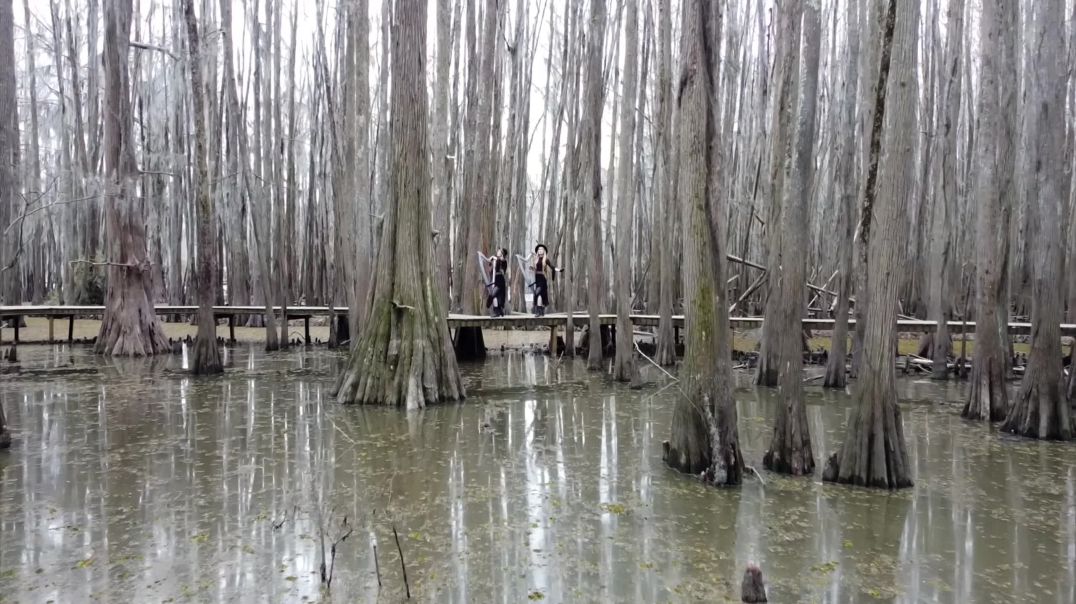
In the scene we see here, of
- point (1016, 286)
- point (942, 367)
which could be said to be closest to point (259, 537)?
point (942, 367)

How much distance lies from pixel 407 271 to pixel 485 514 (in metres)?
3.56

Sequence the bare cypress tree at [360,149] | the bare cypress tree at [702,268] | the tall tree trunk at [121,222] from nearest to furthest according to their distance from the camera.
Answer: the bare cypress tree at [702,268] → the bare cypress tree at [360,149] → the tall tree trunk at [121,222]

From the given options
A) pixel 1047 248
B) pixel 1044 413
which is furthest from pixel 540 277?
pixel 1044 413

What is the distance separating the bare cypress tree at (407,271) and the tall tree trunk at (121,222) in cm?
526

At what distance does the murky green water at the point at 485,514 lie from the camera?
2533 millimetres

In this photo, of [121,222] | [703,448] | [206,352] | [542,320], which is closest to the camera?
[703,448]

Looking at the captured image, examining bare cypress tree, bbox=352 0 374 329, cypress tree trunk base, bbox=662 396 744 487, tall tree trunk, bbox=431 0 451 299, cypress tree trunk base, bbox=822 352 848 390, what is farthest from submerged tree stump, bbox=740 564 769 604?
tall tree trunk, bbox=431 0 451 299

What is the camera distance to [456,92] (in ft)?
39.0

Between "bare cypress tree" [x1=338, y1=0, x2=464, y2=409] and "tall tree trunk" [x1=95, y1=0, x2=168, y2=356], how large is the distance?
17.3ft

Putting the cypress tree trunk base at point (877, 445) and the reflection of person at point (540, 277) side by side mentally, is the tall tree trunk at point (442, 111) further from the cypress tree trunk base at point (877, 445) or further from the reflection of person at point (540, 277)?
the cypress tree trunk base at point (877, 445)

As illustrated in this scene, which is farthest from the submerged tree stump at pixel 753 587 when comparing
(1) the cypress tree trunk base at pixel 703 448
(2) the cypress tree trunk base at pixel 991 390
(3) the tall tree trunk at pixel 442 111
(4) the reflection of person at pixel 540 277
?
(4) the reflection of person at pixel 540 277

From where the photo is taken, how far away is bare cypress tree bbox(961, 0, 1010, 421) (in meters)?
5.48

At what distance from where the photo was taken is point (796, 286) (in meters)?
5.09

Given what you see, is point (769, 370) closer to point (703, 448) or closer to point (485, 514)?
point (703, 448)
